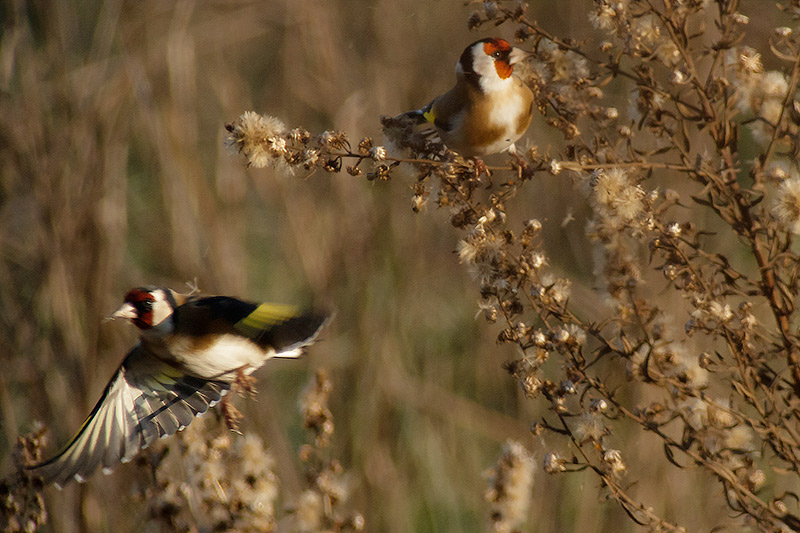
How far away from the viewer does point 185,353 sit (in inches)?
76.0

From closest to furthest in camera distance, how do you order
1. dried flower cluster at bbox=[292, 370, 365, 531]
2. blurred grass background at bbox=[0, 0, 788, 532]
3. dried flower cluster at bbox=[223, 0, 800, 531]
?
dried flower cluster at bbox=[223, 0, 800, 531] < dried flower cluster at bbox=[292, 370, 365, 531] < blurred grass background at bbox=[0, 0, 788, 532]

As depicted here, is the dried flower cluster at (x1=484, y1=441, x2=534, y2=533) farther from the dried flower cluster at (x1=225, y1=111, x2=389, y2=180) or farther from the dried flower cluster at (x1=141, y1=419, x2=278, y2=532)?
the dried flower cluster at (x1=225, y1=111, x2=389, y2=180)

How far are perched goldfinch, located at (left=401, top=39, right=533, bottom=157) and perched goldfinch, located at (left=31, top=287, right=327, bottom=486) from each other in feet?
1.73

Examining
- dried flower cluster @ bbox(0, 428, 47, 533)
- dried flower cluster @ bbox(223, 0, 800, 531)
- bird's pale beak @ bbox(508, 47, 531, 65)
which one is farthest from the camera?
dried flower cluster @ bbox(0, 428, 47, 533)

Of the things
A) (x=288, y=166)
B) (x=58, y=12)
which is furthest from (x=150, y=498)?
(x=58, y=12)

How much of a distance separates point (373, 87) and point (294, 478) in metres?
1.53

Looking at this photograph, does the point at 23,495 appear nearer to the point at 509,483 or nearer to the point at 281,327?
the point at 281,327

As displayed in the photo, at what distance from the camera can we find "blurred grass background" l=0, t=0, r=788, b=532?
2.99 m

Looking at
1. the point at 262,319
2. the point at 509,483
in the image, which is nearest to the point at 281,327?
the point at 262,319

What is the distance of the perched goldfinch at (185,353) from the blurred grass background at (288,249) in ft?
2.81

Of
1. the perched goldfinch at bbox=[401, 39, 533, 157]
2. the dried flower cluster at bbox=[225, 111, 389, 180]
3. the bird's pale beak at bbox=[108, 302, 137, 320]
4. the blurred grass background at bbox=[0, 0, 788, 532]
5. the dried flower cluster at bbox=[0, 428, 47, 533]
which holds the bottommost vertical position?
the blurred grass background at bbox=[0, 0, 788, 532]

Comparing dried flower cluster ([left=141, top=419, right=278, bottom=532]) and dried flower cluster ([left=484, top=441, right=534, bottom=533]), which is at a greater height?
dried flower cluster ([left=141, top=419, right=278, bottom=532])

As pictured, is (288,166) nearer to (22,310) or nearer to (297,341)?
(297,341)

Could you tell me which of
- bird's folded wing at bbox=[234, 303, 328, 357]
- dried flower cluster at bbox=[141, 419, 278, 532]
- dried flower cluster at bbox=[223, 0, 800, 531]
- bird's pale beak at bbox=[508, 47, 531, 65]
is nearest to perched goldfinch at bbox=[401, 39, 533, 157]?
bird's pale beak at bbox=[508, 47, 531, 65]
